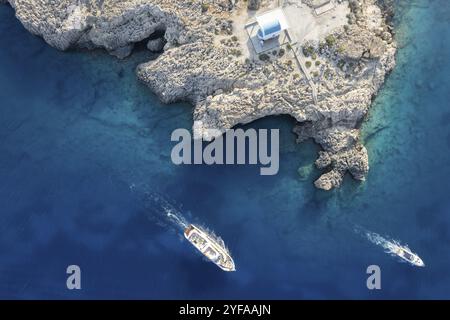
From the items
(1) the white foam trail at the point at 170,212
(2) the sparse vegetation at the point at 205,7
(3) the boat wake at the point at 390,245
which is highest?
(2) the sparse vegetation at the point at 205,7

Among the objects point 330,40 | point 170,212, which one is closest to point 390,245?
point 330,40

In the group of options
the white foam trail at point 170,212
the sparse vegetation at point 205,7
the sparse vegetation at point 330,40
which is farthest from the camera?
the white foam trail at point 170,212

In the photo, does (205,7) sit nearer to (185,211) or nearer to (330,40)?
(330,40)

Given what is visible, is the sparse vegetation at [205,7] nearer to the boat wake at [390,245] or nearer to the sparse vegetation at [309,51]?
the sparse vegetation at [309,51]

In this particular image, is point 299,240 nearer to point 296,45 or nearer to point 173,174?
point 173,174

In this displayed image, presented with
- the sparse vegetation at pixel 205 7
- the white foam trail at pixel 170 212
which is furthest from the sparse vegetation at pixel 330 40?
the white foam trail at pixel 170 212

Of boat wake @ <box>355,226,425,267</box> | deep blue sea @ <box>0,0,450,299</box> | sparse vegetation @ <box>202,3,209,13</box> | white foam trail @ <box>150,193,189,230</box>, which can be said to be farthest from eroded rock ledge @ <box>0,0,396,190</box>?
white foam trail @ <box>150,193,189,230</box>

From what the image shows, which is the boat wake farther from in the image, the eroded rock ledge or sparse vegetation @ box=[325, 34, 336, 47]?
sparse vegetation @ box=[325, 34, 336, 47]
